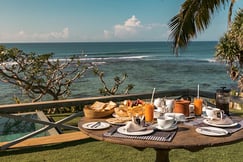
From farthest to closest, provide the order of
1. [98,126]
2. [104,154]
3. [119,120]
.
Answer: [104,154] < [119,120] < [98,126]

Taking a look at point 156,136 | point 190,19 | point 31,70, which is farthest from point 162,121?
point 31,70

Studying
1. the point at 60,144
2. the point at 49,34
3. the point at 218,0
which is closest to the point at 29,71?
the point at 60,144

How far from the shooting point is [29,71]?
6520mm

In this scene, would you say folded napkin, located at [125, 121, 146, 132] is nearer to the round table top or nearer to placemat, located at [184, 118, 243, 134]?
the round table top

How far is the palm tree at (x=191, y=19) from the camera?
546cm

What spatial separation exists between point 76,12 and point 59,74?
24.6m

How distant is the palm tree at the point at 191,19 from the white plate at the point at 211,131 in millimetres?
3716

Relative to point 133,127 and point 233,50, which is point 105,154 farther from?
point 233,50

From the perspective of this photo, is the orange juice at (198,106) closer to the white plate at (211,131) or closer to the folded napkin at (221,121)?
the folded napkin at (221,121)

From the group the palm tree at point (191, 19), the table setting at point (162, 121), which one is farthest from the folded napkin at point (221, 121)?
the palm tree at point (191, 19)

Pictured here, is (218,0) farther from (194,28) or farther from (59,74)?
(59,74)

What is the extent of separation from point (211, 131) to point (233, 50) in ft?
31.1

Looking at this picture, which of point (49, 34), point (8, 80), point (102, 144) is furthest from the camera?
point (49, 34)

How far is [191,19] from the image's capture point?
5516 millimetres
